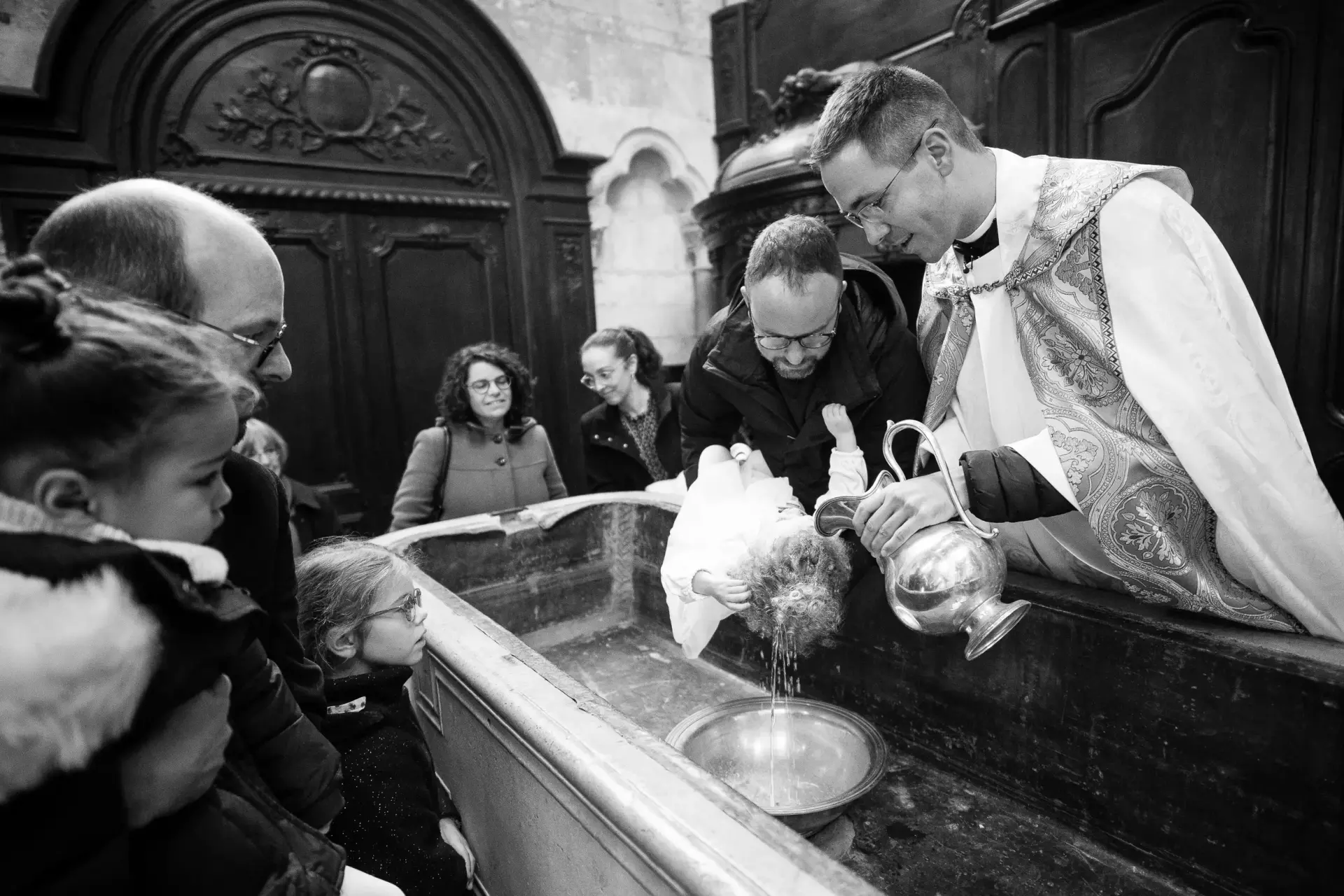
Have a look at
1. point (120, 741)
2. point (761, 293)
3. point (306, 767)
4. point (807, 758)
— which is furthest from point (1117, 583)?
point (120, 741)

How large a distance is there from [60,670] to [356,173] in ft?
15.2

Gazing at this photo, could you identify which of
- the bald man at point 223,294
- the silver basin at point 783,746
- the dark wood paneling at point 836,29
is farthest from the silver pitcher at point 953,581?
the dark wood paneling at point 836,29

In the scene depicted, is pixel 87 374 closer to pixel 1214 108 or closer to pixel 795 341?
pixel 795 341

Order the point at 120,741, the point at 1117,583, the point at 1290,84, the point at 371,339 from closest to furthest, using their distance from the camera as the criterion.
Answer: the point at 120,741 → the point at 1117,583 → the point at 1290,84 → the point at 371,339

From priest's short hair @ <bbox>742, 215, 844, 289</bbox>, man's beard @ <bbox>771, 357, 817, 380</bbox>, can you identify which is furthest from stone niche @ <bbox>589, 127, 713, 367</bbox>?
priest's short hair @ <bbox>742, 215, 844, 289</bbox>

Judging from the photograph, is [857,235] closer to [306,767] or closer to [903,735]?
[903,735]

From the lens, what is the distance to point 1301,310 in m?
3.08

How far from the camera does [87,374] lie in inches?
26.5

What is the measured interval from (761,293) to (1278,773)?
1.35 meters

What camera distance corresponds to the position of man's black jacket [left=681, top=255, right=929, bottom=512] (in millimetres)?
1976

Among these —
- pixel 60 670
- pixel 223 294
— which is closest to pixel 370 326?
pixel 223 294

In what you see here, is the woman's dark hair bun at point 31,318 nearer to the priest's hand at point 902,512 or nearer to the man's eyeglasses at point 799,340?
the priest's hand at point 902,512

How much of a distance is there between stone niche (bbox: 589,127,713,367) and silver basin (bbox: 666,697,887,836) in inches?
161

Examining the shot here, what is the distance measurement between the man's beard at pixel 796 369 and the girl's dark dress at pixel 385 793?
116 centimetres
